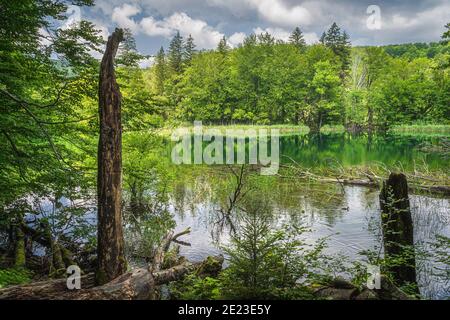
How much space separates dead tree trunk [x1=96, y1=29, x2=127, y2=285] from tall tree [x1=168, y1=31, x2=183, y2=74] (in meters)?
79.6

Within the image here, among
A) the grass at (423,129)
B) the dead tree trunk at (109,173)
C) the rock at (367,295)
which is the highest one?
the grass at (423,129)

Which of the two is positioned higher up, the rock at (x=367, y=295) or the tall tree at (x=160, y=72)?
the tall tree at (x=160, y=72)

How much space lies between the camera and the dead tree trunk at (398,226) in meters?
6.55

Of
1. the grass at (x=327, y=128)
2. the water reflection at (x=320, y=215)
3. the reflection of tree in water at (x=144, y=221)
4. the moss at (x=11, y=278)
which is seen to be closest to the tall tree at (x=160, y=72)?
the grass at (x=327, y=128)

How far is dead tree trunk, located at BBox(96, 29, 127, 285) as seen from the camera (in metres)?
5.51

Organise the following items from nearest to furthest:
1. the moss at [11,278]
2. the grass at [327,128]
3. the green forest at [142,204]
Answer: the green forest at [142,204]
the moss at [11,278]
the grass at [327,128]

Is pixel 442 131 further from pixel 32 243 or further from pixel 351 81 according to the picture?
pixel 32 243

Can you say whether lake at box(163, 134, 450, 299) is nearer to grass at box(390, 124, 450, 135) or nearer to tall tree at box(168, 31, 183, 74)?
grass at box(390, 124, 450, 135)

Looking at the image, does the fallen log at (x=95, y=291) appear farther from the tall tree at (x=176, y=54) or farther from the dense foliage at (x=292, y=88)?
the tall tree at (x=176, y=54)

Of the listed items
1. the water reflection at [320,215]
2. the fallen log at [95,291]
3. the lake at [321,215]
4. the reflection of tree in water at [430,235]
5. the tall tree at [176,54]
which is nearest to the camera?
the fallen log at [95,291]

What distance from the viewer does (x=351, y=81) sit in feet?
266

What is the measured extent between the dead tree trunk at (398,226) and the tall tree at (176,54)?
79552mm

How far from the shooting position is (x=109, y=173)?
5523 millimetres

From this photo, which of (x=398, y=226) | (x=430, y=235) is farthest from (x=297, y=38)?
(x=398, y=226)
